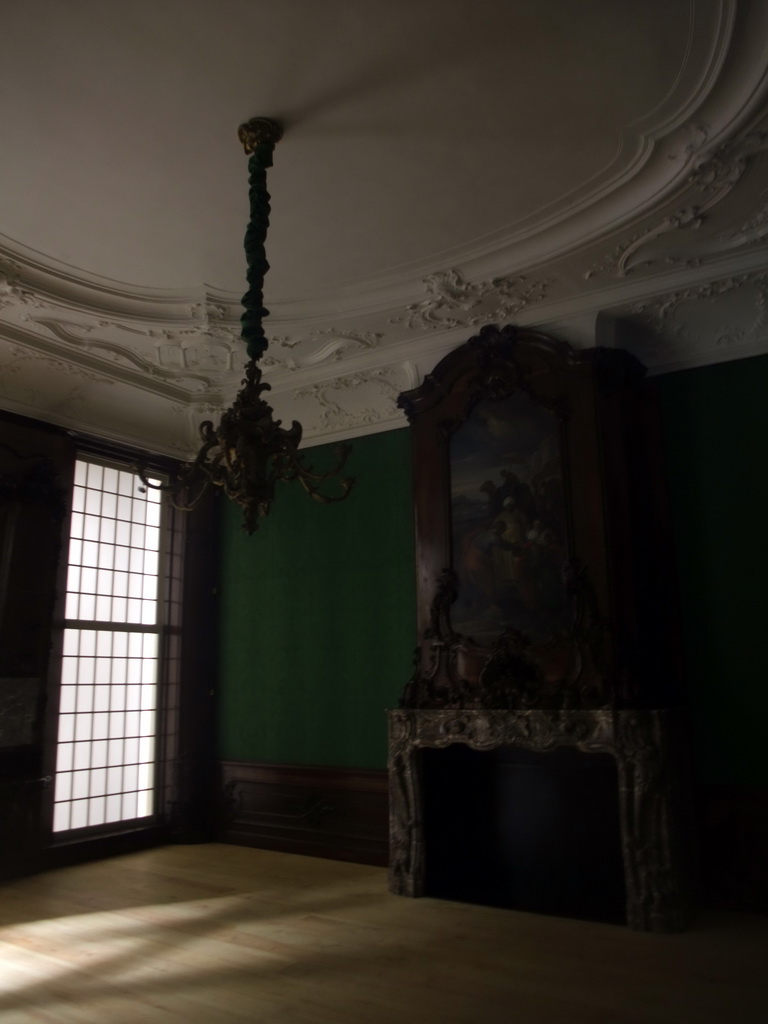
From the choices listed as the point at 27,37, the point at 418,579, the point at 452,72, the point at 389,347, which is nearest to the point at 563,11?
the point at 452,72

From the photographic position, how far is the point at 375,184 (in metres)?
4.82

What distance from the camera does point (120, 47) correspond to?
12.2 feet

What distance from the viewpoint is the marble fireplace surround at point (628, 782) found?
4.77 metres

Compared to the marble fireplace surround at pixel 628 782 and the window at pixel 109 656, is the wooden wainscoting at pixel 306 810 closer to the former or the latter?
the window at pixel 109 656

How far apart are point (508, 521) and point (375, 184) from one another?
259 cm

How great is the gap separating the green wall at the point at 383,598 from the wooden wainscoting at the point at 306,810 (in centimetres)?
15

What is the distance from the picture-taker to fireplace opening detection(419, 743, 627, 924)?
18.4 feet

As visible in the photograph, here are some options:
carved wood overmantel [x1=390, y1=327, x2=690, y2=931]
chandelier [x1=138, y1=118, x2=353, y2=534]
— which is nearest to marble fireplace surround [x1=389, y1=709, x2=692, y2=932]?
carved wood overmantel [x1=390, y1=327, x2=690, y2=931]

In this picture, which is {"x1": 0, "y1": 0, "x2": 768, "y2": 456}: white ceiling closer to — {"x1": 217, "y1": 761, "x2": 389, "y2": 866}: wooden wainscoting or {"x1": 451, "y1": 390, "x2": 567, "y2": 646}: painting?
{"x1": 451, "y1": 390, "x2": 567, "y2": 646}: painting

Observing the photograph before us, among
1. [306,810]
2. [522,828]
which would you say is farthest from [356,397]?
[522,828]

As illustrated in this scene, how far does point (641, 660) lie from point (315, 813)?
135 inches

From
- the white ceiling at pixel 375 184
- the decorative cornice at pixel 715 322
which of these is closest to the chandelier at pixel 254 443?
the white ceiling at pixel 375 184

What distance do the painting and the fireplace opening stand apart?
1000mm

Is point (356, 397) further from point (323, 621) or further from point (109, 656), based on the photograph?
point (109, 656)
